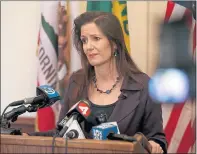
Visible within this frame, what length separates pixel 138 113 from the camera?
1.59 meters

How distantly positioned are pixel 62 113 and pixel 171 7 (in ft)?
4.36

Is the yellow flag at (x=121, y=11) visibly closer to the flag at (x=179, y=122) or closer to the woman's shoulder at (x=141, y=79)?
the flag at (x=179, y=122)

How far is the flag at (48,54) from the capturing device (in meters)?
2.65

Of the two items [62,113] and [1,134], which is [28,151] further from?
[62,113]

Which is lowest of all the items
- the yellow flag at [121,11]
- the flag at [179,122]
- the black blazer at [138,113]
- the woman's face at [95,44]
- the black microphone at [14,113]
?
the flag at [179,122]

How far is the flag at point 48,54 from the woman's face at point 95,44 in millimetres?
1029

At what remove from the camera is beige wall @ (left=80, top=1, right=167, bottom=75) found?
2.71 meters

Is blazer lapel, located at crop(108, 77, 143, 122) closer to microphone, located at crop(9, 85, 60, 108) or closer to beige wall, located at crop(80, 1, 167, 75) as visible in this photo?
microphone, located at crop(9, 85, 60, 108)

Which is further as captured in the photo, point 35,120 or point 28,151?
point 35,120

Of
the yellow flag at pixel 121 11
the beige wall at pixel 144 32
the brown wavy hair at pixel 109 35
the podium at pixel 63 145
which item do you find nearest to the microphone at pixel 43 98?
the podium at pixel 63 145

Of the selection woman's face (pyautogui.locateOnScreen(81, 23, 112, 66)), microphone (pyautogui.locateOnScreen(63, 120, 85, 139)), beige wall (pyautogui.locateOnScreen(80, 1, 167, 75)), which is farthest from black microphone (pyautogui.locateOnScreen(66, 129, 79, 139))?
beige wall (pyautogui.locateOnScreen(80, 1, 167, 75))

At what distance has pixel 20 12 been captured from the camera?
116 inches

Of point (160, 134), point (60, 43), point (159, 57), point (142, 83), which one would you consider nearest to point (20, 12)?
point (60, 43)

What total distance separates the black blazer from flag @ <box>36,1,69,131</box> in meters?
1.07
